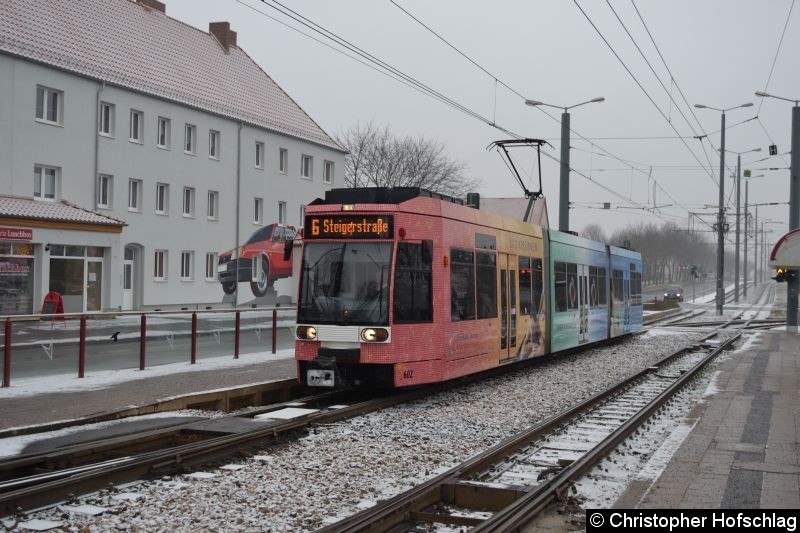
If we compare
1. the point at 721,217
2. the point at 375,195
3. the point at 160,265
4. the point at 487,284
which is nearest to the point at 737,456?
the point at 375,195

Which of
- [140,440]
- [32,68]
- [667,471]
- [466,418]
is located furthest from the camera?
[32,68]

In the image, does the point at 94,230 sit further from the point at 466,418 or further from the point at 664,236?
the point at 664,236

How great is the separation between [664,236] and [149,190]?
91.1m

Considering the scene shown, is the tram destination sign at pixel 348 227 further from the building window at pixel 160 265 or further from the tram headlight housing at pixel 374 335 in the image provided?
the building window at pixel 160 265

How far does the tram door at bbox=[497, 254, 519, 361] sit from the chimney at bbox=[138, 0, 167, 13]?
31.4 m

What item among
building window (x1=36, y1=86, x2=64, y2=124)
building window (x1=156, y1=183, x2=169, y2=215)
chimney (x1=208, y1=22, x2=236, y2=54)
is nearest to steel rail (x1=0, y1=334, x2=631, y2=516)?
building window (x1=36, y1=86, x2=64, y2=124)

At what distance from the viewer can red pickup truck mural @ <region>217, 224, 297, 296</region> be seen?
4119cm

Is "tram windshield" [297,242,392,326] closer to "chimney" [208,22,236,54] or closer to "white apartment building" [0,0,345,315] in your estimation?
"white apartment building" [0,0,345,315]

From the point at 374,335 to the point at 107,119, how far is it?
24973mm

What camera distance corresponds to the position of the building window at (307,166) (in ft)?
155

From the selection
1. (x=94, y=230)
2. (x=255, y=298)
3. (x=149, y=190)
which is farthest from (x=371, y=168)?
(x=94, y=230)

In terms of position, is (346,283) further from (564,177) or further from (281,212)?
(281,212)

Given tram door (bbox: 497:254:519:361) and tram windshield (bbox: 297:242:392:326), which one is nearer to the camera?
tram windshield (bbox: 297:242:392:326)

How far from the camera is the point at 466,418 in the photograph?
1180 cm
